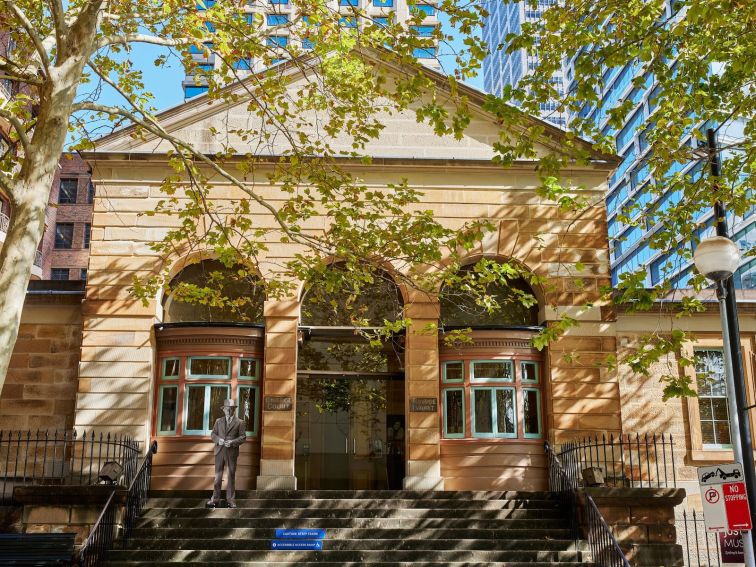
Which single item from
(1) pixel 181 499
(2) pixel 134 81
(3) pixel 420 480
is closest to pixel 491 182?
(3) pixel 420 480

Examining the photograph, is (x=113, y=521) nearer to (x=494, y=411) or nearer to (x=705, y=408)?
(x=494, y=411)

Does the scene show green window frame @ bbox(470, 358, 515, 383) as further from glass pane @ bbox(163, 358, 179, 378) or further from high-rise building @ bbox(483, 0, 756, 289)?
high-rise building @ bbox(483, 0, 756, 289)

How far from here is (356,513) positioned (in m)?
15.7

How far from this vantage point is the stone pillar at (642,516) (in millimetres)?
14211

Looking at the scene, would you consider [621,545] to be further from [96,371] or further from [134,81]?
[134,81]

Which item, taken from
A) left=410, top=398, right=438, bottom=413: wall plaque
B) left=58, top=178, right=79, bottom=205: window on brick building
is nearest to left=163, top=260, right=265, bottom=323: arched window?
left=410, top=398, right=438, bottom=413: wall plaque

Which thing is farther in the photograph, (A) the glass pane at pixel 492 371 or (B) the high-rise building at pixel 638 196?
(B) the high-rise building at pixel 638 196

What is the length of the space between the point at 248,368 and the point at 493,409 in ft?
17.1

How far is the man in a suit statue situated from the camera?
Result: 1569cm

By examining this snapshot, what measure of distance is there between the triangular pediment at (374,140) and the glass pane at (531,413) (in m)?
5.29

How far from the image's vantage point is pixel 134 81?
16.1m

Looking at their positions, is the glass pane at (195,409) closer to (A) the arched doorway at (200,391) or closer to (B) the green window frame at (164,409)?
(A) the arched doorway at (200,391)

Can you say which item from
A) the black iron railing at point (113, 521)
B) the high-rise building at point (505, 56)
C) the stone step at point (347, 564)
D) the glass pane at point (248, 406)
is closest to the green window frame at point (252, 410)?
the glass pane at point (248, 406)

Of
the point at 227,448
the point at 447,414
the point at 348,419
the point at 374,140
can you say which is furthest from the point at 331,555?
the point at 374,140
